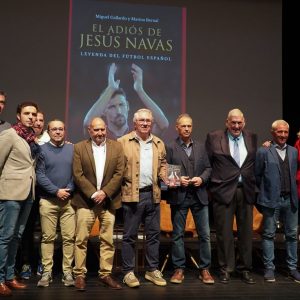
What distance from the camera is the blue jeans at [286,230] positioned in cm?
404

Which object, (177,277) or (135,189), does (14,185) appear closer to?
(135,189)

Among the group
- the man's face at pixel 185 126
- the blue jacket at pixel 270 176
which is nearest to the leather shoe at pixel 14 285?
the man's face at pixel 185 126

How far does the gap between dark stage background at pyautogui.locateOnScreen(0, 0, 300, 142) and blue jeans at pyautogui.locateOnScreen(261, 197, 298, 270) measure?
189cm

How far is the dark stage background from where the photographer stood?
17.9 ft

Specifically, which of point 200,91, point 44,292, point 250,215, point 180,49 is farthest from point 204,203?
point 180,49

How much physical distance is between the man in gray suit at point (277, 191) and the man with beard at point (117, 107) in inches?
73.2

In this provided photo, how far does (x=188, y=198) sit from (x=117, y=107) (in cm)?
207

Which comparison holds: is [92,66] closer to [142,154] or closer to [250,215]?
[142,154]

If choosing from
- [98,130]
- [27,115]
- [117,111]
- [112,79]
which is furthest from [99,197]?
[112,79]

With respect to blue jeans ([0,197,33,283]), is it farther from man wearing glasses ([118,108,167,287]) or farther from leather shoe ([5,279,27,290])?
man wearing glasses ([118,108,167,287])

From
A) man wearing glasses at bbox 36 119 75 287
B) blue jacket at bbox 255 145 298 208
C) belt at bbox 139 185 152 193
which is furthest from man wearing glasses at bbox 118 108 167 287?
blue jacket at bbox 255 145 298 208

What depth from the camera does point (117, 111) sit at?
5559 millimetres

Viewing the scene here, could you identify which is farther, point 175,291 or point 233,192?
point 233,192

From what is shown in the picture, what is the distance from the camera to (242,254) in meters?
4.02
